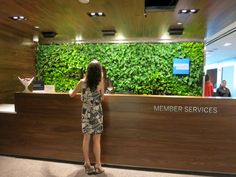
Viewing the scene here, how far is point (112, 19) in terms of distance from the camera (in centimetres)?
462

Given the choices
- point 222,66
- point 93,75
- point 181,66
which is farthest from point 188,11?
point 222,66

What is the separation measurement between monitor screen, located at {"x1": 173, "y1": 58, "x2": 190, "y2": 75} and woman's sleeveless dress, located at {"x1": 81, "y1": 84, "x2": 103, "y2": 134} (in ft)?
12.5

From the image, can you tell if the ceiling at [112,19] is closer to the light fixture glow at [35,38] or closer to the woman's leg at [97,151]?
the light fixture glow at [35,38]

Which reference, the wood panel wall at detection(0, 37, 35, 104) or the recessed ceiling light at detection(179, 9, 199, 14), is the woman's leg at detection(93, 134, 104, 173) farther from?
the wood panel wall at detection(0, 37, 35, 104)

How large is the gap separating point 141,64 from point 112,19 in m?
2.37

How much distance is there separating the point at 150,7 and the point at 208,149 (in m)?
2.46

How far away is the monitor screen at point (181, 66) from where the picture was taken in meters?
6.43

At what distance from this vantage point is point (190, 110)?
3.33 metres

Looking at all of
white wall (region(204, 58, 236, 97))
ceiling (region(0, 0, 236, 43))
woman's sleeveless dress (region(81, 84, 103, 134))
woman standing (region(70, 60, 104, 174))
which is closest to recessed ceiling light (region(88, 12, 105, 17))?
ceiling (region(0, 0, 236, 43))

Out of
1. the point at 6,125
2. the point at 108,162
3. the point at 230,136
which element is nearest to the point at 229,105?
the point at 230,136

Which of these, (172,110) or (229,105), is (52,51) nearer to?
(172,110)

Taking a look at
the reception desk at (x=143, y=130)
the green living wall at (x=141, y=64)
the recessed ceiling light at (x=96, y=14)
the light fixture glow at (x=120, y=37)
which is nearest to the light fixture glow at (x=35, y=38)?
the green living wall at (x=141, y=64)

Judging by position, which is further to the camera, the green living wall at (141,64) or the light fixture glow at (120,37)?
the green living wall at (141,64)

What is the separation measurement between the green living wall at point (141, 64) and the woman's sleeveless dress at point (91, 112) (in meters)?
3.60
